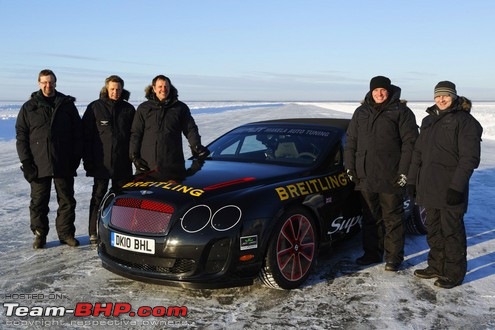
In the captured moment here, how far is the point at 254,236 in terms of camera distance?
3.69 m

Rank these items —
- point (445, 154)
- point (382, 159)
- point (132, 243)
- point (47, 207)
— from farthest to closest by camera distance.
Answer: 1. point (47, 207)
2. point (382, 159)
3. point (445, 154)
4. point (132, 243)

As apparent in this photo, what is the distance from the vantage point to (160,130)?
501 centimetres

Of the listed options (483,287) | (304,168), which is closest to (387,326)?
(483,287)

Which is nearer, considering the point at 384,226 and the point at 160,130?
the point at 384,226

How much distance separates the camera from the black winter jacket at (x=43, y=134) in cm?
509

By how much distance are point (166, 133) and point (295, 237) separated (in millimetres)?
1808

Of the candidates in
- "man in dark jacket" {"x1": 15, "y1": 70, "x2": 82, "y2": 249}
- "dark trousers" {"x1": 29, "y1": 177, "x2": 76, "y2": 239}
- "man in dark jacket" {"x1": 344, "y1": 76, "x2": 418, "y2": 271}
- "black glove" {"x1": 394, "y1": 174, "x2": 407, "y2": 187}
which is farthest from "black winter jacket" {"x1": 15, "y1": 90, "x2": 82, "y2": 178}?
"black glove" {"x1": 394, "y1": 174, "x2": 407, "y2": 187}

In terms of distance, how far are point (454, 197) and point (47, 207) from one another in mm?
4059

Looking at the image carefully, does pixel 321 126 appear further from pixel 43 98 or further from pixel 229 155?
pixel 43 98

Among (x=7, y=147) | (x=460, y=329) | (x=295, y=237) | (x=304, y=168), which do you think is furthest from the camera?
(x=7, y=147)

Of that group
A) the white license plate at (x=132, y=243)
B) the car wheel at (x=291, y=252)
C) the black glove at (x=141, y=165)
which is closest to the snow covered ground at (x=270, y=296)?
the car wheel at (x=291, y=252)

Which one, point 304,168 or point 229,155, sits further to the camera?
point 229,155

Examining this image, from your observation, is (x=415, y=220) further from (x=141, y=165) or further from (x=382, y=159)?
(x=141, y=165)

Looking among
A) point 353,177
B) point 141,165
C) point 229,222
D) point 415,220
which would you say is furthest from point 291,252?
point 415,220
